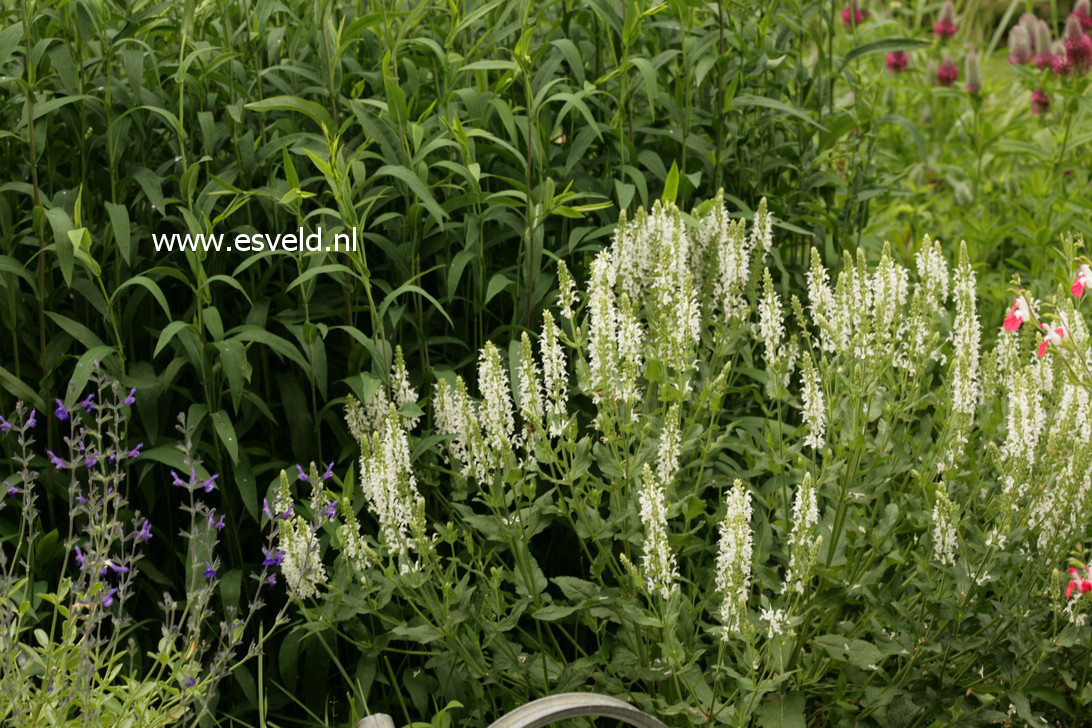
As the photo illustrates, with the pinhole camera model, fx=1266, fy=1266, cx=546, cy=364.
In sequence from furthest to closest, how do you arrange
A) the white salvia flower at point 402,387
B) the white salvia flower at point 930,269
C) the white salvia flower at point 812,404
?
the white salvia flower at point 930,269 < the white salvia flower at point 402,387 < the white salvia flower at point 812,404

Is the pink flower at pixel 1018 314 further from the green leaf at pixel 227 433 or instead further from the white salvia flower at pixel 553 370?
the green leaf at pixel 227 433

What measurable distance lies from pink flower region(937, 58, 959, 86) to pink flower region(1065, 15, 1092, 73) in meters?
0.84

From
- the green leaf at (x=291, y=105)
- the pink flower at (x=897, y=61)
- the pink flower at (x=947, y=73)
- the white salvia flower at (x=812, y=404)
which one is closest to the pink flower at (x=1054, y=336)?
the white salvia flower at (x=812, y=404)

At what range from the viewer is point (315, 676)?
2.70 m

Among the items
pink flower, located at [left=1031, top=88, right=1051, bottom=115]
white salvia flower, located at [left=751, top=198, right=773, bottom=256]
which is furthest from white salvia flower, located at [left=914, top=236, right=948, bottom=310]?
pink flower, located at [left=1031, top=88, right=1051, bottom=115]

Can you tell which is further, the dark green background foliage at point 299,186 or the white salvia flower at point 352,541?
the dark green background foliage at point 299,186

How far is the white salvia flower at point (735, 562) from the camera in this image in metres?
2.03

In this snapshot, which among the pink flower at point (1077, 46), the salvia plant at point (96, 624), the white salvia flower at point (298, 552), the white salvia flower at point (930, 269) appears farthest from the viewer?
the pink flower at point (1077, 46)

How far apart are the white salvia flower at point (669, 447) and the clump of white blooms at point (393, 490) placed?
1.40ft

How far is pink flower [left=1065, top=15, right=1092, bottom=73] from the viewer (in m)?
4.26

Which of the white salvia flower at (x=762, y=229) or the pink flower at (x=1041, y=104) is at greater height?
the white salvia flower at (x=762, y=229)

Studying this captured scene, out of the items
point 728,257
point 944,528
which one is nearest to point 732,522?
point 944,528

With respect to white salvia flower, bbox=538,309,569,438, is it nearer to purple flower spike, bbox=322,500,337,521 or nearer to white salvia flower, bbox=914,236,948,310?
purple flower spike, bbox=322,500,337,521

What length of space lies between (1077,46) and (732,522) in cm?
300
